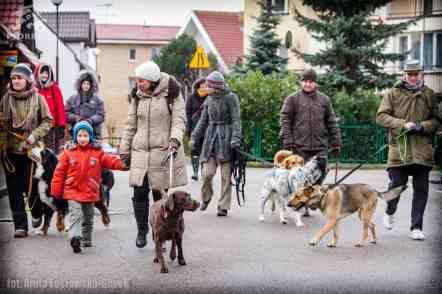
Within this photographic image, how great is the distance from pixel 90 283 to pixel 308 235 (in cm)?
388

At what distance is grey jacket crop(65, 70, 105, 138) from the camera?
41.1 feet

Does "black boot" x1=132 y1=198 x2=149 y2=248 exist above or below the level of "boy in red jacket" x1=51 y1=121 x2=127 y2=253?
below

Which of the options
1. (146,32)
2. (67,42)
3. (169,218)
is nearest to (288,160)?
(169,218)

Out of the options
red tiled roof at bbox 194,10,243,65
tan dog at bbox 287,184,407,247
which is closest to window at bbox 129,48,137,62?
red tiled roof at bbox 194,10,243,65

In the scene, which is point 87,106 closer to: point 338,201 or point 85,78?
point 85,78

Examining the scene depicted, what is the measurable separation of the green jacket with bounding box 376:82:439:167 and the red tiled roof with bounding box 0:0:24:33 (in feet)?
28.3

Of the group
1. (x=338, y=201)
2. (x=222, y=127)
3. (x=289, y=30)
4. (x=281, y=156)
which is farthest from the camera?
(x=289, y=30)

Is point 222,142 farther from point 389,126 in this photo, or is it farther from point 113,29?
point 113,29

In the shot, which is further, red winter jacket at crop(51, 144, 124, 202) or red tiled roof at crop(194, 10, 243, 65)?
red tiled roof at crop(194, 10, 243, 65)

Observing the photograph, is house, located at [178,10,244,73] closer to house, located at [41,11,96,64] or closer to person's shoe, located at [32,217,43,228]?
house, located at [41,11,96,64]

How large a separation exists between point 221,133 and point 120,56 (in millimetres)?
44557

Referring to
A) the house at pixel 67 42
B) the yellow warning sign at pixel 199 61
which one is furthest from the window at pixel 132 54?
the yellow warning sign at pixel 199 61

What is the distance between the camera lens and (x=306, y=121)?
1213 centimetres

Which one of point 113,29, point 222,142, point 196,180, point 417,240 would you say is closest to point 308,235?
point 417,240
